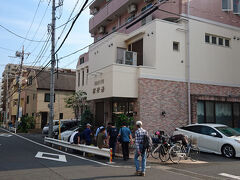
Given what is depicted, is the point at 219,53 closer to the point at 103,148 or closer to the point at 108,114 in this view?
the point at 108,114

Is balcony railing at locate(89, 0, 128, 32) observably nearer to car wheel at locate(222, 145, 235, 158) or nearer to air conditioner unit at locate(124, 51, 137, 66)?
air conditioner unit at locate(124, 51, 137, 66)

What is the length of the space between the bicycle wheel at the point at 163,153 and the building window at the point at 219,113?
699 centimetres

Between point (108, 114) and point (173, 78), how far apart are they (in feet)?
17.0

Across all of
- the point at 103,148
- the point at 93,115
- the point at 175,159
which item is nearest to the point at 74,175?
the point at 103,148

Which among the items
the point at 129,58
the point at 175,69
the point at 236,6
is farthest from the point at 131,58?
the point at 236,6

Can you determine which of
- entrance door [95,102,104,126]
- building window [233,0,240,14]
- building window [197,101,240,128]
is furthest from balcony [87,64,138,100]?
building window [233,0,240,14]

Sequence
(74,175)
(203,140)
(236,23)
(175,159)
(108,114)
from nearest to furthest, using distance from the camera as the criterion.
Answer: (74,175)
(175,159)
(203,140)
(108,114)
(236,23)

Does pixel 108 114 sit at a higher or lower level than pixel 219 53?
Result: lower

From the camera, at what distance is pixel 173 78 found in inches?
663

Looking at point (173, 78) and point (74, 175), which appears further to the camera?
point (173, 78)

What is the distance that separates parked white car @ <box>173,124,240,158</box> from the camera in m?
11.9

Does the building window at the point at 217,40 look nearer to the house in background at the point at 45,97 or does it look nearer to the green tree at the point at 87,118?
the green tree at the point at 87,118

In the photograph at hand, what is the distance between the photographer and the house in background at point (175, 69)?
51.9ft

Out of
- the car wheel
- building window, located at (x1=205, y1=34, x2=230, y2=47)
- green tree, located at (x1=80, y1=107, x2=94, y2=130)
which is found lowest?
the car wheel
